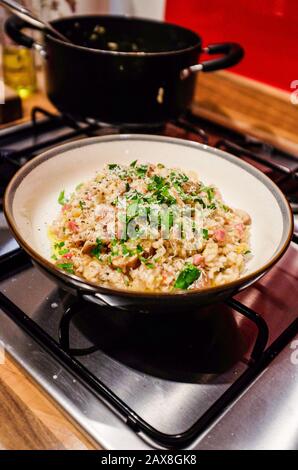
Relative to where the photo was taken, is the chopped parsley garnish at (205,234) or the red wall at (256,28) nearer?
the chopped parsley garnish at (205,234)

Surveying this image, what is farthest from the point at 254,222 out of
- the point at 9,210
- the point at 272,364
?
the point at 9,210

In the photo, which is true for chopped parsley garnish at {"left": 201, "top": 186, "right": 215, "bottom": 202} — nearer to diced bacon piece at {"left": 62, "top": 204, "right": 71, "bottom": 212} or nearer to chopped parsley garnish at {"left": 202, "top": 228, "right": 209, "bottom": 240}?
chopped parsley garnish at {"left": 202, "top": 228, "right": 209, "bottom": 240}

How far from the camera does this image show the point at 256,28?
1.39 metres

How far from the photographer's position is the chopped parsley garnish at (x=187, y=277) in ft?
2.31

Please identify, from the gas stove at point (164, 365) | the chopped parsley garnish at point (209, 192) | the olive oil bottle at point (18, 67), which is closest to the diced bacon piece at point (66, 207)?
the gas stove at point (164, 365)

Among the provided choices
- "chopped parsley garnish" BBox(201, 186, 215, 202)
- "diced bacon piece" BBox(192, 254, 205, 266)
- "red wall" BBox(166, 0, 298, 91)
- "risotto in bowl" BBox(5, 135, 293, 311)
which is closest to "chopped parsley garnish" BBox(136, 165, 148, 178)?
"risotto in bowl" BBox(5, 135, 293, 311)

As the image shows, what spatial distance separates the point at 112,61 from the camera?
102 cm

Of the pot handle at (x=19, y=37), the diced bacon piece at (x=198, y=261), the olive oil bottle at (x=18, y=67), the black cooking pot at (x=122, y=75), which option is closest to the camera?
the diced bacon piece at (x=198, y=261)

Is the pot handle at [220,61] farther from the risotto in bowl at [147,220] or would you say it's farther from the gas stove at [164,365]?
the gas stove at [164,365]

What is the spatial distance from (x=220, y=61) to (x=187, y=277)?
2.14 feet

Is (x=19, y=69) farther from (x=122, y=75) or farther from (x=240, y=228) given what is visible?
(x=240, y=228)

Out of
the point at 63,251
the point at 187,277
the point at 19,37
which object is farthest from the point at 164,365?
the point at 19,37

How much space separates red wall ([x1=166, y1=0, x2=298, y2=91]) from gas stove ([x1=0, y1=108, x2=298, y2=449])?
2.59 feet

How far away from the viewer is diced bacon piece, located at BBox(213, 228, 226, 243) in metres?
0.78
